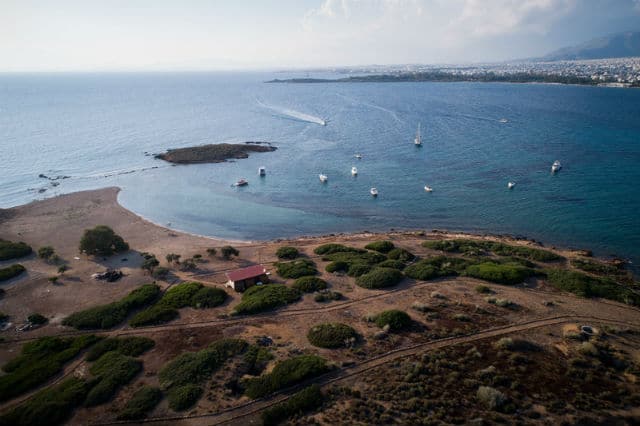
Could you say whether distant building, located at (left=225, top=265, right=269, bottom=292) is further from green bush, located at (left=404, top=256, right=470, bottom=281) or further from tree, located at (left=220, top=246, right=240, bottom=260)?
green bush, located at (left=404, top=256, right=470, bottom=281)

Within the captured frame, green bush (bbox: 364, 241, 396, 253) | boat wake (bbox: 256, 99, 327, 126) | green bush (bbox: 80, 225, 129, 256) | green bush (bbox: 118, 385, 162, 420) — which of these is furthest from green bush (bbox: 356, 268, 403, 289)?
boat wake (bbox: 256, 99, 327, 126)

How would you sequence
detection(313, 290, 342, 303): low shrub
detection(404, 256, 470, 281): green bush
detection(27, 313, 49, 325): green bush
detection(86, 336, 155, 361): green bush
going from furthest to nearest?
detection(404, 256, 470, 281): green bush → detection(313, 290, 342, 303): low shrub → detection(27, 313, 49, 325): green bush → detection(86, 336, 155, 361): green bush

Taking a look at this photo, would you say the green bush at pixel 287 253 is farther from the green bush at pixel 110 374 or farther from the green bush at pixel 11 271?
the green bush at pixel 11 271

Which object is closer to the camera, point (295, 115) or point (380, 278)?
point (380, 278)

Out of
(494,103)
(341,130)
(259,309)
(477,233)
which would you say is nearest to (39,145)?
(341,130)

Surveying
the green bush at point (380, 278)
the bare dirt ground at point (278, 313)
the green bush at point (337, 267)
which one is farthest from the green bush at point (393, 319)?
the green bush at point (337, 267)

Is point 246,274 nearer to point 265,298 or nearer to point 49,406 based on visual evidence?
point 265,298

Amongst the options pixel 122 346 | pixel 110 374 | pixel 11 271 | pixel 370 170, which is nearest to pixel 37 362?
pixel 122 346
